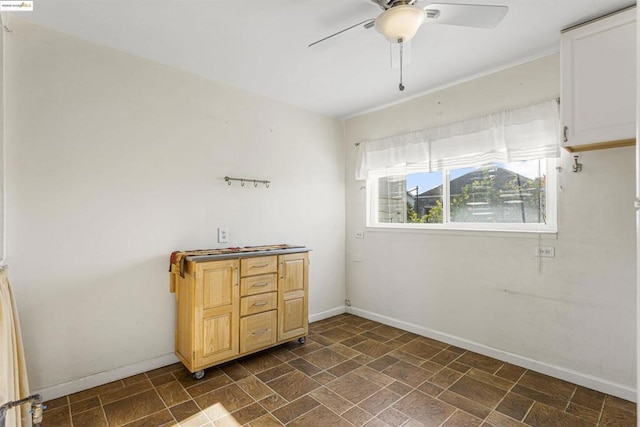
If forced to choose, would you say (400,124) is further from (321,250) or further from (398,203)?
(321,250)

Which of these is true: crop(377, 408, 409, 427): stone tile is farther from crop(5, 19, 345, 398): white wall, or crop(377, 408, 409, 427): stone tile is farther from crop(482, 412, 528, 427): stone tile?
crop(5, 19, 345, 398): white wall

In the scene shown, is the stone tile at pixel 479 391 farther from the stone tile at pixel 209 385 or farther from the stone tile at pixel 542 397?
the stone tile at pixel 209 385

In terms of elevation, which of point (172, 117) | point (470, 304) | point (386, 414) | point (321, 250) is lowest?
point (386, 414)

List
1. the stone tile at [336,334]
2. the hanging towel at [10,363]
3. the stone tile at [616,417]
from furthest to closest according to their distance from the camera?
the stone tile at [336,334] < the stone tile at [616,417] < the hanging towel at [10,363]

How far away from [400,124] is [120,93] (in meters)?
2.73

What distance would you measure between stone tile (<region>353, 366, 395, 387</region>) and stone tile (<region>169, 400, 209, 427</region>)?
120 centimetres

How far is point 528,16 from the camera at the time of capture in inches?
81.9

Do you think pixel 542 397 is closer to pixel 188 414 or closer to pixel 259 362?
pixel 259 362

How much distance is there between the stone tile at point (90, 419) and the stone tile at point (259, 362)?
3.35 ft

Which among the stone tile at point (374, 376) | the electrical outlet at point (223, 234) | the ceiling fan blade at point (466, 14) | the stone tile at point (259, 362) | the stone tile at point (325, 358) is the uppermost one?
the ceiling fan blade at point (466, 14)

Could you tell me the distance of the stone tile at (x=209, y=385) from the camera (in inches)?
91.1

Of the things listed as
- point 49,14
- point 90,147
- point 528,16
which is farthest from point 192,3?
point 528,16

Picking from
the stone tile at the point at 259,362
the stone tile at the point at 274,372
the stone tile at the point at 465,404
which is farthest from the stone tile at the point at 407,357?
the stone tile at the point at 259,362

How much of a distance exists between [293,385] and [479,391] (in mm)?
1371
